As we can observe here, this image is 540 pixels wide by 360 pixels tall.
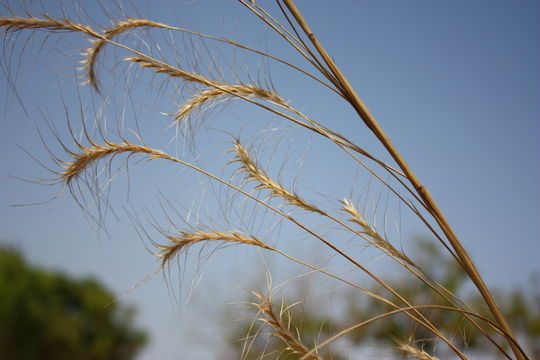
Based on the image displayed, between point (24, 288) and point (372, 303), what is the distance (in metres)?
10.8

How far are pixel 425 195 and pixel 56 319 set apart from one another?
1610 centimetres

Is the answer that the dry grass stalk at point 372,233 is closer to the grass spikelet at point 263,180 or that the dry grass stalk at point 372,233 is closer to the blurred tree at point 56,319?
the grass spikelet at point 263,180

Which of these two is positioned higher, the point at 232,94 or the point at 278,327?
the point at 232,94

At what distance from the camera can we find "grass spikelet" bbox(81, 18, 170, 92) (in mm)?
1294

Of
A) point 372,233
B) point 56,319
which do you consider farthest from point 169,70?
point 56,319

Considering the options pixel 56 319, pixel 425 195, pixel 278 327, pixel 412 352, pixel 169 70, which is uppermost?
pixel 169 70

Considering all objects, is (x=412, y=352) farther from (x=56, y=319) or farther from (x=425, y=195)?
(x=56, y=319)

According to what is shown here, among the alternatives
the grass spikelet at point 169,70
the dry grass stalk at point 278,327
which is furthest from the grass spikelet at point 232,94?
the dry grass stalk at point 278,327

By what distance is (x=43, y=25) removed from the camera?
126cm

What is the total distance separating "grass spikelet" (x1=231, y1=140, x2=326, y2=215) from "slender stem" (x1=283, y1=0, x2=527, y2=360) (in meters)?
0.26

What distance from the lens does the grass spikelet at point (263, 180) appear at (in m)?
1.25

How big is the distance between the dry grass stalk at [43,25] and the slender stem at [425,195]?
0.64m

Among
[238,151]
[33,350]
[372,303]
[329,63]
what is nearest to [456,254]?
[329,63]

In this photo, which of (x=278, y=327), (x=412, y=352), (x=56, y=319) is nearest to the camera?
(x=278, y=327)
